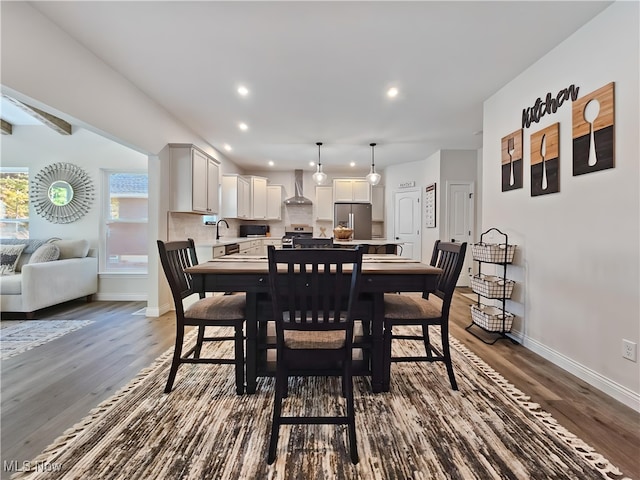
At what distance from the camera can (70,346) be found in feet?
9.16

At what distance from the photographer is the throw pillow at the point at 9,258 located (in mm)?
3915

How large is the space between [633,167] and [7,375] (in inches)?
181

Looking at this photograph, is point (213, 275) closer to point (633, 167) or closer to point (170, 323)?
point (170, 323)

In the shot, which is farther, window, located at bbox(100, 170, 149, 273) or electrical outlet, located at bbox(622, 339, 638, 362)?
window, located at bbox(100, 170, 149, 273)

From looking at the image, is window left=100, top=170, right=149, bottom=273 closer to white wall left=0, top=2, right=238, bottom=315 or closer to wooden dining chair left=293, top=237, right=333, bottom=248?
white wall left=0, top=2, right=238, bottom=315

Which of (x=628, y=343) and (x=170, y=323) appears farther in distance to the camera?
(x=170, y=323)

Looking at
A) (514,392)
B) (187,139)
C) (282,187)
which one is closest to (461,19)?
(514,392)

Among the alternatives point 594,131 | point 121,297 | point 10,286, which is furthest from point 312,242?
point 10,286

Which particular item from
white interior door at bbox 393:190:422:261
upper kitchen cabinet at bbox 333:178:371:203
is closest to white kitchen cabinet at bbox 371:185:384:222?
upper kitchen cabinet at bbox 333:178:371:203

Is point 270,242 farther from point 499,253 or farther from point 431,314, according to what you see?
point 431,314

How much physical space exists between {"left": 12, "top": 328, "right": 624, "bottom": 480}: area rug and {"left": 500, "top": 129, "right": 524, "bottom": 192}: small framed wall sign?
1.96 m

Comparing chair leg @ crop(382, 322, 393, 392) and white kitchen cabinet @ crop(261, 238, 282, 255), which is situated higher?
white kitchen cabinet @ crop(261, 238, 282, 255)

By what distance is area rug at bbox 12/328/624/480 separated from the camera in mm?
1339

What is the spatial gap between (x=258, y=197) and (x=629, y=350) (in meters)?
6.24
